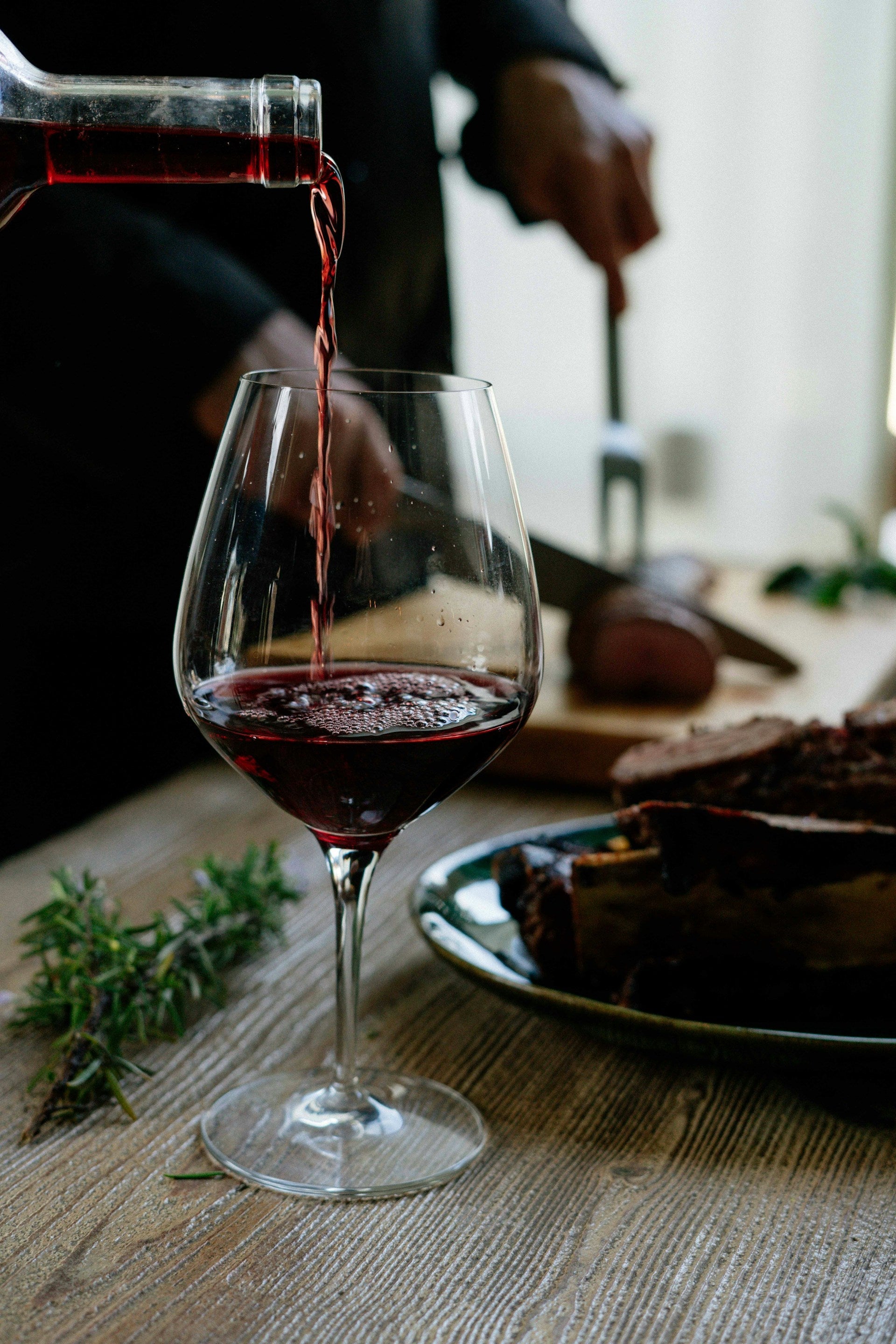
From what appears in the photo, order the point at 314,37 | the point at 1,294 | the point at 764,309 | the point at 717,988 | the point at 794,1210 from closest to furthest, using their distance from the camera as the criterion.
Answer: the point at 794,1210, the point at 717,988, the point at 1,294, the point at 314,37, the point at 764,309

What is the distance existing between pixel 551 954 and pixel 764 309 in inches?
123

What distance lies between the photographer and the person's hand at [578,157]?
1.57 m

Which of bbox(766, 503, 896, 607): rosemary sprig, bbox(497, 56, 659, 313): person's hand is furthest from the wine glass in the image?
bbox(766, 503, 896, 607): rosemary sprig

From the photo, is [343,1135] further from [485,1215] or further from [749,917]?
[749,917]

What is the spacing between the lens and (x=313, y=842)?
1.18 metres

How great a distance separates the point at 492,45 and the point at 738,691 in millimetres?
884

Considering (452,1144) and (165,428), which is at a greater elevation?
(165,428)

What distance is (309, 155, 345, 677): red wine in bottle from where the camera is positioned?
651 millimetres

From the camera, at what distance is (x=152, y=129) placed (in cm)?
60

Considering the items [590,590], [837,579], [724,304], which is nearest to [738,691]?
[590,590]

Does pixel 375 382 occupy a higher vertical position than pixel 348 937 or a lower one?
higher

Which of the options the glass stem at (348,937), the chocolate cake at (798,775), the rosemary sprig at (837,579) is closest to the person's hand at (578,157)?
the rosemary sprig at (837,579)

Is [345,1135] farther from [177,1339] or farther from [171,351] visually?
[171,351]

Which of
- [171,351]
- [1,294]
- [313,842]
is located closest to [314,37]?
[171,351]
